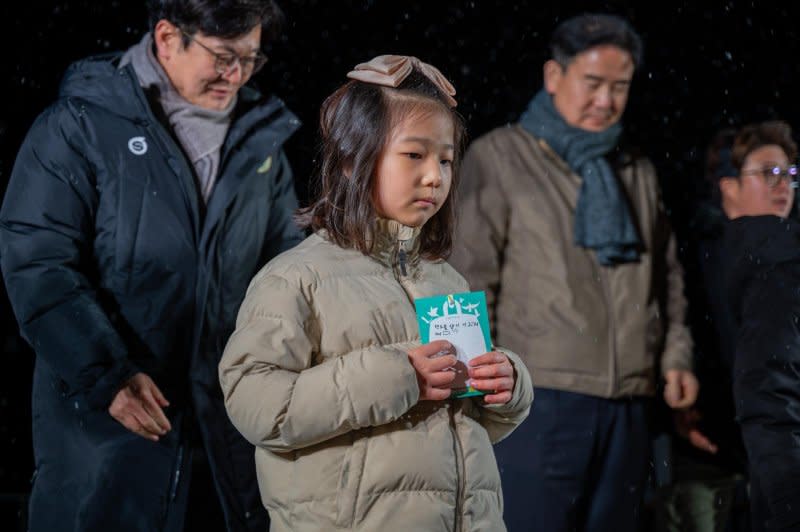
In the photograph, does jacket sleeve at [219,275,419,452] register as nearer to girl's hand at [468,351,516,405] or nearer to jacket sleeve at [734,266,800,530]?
girl's hand at [468,351,516,405]

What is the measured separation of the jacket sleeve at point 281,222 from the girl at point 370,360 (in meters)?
0.62

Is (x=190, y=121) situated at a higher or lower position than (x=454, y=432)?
higher

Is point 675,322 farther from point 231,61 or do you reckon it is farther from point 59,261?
point 59,261

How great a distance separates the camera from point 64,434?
7.83ft

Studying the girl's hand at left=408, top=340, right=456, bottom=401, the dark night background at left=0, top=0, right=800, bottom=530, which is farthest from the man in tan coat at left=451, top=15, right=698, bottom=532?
the girl's hand at left=408, top=340, right=456, bottom=401

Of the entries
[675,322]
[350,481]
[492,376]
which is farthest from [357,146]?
[675,322]

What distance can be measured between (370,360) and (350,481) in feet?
0.70

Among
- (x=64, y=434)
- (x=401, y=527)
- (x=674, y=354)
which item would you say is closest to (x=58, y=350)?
(x=64, y=434)

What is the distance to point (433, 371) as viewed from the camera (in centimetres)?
180

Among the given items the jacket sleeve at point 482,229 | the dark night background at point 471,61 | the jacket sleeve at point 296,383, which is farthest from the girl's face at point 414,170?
the dark night background at point 471,61

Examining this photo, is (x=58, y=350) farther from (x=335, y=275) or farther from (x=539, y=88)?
(x=539, y=88)

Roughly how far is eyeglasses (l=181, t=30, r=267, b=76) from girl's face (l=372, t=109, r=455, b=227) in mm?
821

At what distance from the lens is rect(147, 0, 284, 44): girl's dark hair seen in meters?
2.60

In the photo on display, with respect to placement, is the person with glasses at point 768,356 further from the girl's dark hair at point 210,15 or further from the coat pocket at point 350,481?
the girl's dark hair at point 210,15
